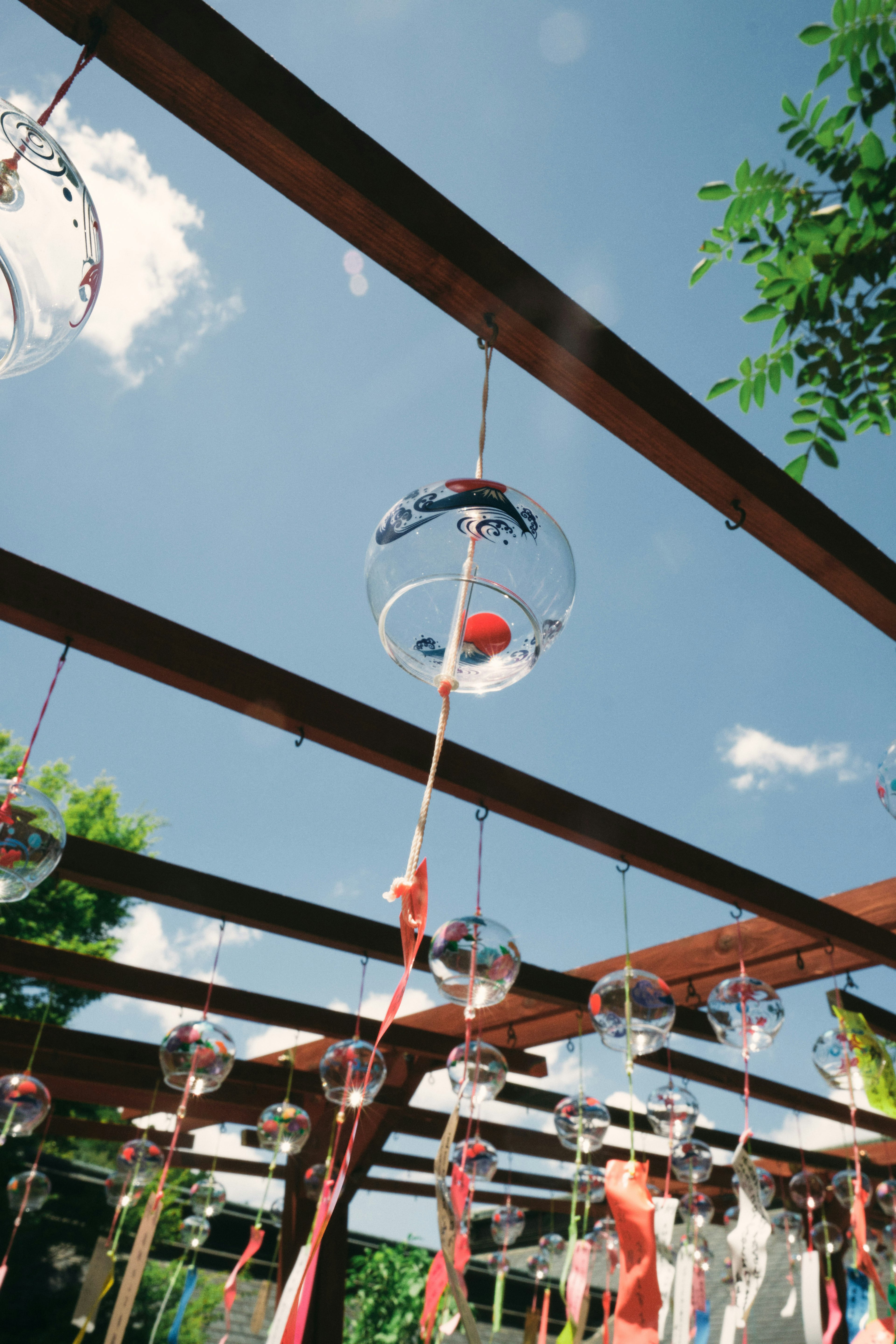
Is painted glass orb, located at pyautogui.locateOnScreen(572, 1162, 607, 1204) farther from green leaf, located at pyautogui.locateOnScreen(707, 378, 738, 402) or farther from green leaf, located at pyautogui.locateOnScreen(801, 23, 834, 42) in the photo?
green leaf, located at pyautogui.locateOnScreen(801, 23, 834, 42)

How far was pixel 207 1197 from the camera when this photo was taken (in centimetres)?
664

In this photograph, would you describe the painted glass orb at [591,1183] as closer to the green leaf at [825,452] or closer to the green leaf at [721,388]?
the green leaf at [825,452]

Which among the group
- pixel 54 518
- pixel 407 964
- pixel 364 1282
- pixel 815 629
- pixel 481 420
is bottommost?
pixel 364 1282

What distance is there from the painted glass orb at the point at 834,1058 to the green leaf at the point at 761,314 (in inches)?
123

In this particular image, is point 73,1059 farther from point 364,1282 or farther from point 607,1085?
point 607,1085

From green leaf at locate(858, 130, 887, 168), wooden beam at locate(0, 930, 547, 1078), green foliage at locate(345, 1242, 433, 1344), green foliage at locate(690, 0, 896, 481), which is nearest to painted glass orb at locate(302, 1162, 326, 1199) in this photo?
wooden beam at locate(0, 930, 547, 1078)

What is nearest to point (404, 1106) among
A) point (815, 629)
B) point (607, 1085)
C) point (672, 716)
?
point (672, 716)

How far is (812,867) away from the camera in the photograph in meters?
11.2

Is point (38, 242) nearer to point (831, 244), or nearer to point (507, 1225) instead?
point (831, 244)

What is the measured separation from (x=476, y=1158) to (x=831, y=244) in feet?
17.2

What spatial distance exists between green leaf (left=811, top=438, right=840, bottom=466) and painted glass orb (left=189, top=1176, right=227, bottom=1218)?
6.92 meters

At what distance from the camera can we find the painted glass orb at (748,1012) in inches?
146

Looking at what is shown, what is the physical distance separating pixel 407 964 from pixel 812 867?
11.3 m

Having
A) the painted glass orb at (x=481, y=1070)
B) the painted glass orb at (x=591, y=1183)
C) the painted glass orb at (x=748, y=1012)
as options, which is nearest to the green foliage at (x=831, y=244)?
the painted glass orb at (x=748, y=1012)
